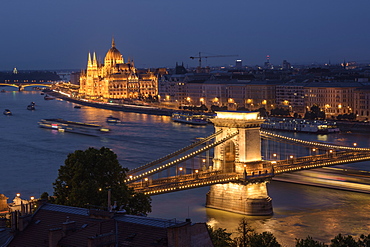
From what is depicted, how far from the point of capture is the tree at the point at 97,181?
37.4ft

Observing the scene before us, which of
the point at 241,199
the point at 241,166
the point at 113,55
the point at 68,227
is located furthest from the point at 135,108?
the point at 68,227

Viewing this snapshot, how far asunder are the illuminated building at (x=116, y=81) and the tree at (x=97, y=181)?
5728 cm

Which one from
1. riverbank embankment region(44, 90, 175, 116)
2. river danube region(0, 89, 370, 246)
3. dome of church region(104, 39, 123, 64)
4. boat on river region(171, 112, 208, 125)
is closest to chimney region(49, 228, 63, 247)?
river danube region(0, 89, 370, 246)

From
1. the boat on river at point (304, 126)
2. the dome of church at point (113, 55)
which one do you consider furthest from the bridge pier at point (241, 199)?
the dome of church at point (113, 55)

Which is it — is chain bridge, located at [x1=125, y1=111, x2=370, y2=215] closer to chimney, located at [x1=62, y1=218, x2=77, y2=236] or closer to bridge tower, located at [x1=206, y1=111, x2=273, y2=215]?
bridge tower, located at [x1=206, y1=111, x2=273, y2=215]

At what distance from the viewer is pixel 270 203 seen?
15.8m

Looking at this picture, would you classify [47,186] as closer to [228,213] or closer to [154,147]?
[228,213]

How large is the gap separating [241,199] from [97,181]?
15.6 ft

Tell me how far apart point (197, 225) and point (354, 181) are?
12.4 meters

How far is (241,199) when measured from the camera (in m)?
15.8

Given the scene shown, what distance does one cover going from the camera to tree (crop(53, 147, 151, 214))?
11.4 meters

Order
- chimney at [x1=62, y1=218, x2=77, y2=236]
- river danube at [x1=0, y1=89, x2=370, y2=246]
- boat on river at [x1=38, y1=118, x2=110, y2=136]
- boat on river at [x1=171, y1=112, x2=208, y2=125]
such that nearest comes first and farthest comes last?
chimney at [x1=62, y1=218, x2=77, y2=236], river danube at [x1=0, y1=89, x2=370, y2=246], boat on river at [x1=38, y1=118, x2=110, y2=136], boat on river at [x1=171, y1=112, x2=208, y2=125]

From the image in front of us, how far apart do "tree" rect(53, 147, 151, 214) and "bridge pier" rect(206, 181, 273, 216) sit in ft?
13.4

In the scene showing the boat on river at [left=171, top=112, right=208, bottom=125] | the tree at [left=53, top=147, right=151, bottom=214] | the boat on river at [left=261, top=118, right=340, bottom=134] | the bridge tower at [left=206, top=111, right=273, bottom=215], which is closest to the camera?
the tree at [left=53, top=147, right=151, bottom=214]
